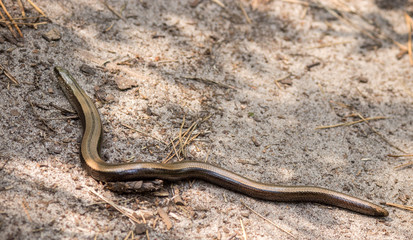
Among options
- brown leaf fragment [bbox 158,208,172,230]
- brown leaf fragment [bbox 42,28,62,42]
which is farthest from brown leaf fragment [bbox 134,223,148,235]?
brown leaf fragment [bbox 42,28,62,42]

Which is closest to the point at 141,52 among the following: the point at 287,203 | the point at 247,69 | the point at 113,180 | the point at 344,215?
the point at 247,69

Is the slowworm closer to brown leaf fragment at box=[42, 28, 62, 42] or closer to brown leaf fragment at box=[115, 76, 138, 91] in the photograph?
brown leaf fragment at box=[115, 76, 138, 91]

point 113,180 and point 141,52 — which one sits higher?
point 141,52

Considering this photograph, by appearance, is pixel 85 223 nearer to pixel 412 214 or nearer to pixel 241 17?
pixel 412 214

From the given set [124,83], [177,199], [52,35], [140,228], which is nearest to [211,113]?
[124,83]

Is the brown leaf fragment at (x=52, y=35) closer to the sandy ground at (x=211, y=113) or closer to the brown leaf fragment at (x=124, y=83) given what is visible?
the sandy ground at (x=211, y=113)

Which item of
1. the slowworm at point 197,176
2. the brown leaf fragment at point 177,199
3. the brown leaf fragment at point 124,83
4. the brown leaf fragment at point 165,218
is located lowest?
the brown leaf fragment at point 165,218

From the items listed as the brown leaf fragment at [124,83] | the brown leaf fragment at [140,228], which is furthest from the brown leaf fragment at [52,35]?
the brown leaf fragment at [140,228]
